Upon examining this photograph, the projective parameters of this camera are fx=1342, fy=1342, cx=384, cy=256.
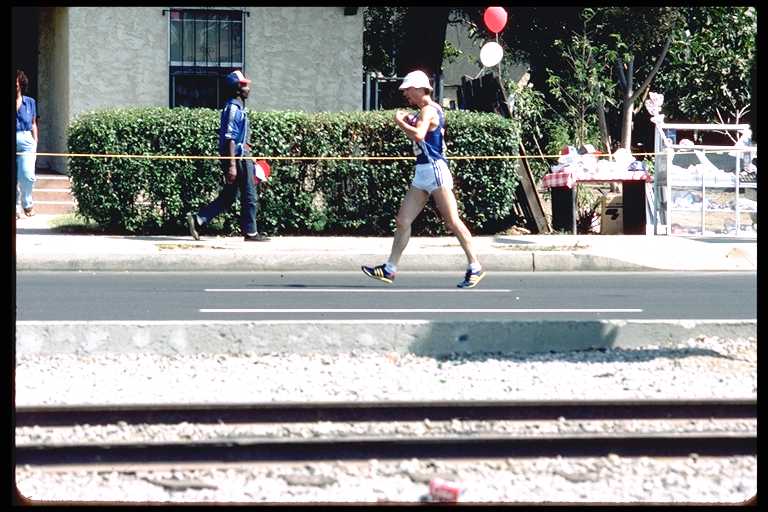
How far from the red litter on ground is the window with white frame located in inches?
538

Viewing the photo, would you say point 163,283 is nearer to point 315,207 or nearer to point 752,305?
point 315,207

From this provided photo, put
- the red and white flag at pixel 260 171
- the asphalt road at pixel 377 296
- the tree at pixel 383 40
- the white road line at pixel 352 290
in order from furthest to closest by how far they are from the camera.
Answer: the tree at pixel 383 40 → the red and white flag at pixel 260 171 → the white road line at pixel 352 290 → the asphalt road at pixel 377 296

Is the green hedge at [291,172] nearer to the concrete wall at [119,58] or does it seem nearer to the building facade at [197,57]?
the concrete wall at [119,58]

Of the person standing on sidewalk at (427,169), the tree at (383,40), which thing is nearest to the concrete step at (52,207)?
the person standing on sidewalk at (427,169)

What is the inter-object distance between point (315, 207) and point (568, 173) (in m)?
3.03

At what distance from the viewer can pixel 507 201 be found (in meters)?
15.9

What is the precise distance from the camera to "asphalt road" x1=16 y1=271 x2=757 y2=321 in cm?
1033

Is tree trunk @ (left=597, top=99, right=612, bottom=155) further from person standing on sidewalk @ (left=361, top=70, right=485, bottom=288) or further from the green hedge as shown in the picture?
person standing on sidewalk @ (left=361, top=70, right=485, bottom=288)

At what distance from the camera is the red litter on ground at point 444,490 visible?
18.7 ft

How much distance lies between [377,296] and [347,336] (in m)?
2.75

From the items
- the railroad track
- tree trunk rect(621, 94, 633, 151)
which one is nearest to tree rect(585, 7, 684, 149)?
tree trunk rect(621, 94, 633, 151)

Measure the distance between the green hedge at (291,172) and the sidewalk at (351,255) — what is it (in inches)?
24.1

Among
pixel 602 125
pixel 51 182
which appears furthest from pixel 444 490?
pixel 602 125

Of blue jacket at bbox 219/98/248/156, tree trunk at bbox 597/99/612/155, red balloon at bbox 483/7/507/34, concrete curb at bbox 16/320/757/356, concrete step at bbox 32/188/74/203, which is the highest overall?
red balloon at bbox 483/7/507/34
